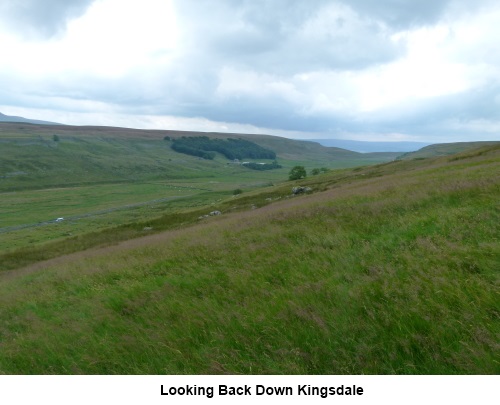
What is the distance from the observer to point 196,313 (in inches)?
292

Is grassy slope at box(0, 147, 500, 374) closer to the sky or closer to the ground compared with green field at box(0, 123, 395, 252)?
closer to the sky

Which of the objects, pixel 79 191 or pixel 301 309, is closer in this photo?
pixel 301 309

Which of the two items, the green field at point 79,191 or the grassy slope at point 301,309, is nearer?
the grassy slope at point 301,309

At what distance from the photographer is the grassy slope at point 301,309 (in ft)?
17.1

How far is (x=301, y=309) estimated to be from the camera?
6.49 m

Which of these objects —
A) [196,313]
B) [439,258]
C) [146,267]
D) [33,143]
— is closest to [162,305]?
[196,313]

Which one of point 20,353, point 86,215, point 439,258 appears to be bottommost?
point 86,215

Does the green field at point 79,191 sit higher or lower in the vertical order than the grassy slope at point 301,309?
lower

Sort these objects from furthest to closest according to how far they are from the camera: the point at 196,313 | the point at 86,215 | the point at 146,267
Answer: the point at 86,215 → the point at 146,267 → the point at 196,313

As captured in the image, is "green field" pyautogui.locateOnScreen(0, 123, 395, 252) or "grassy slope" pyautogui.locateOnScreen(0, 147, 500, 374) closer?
"grassy slope" pyautogui.locateOnScreen(0, 147, 500, 374)

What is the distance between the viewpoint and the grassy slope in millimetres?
5215

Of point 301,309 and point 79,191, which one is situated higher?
point 301,309
